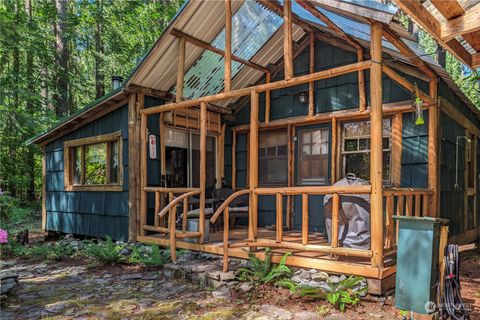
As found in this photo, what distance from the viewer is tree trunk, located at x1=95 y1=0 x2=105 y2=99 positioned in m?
14.4

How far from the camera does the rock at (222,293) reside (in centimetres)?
414

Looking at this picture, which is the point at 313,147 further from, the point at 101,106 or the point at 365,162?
the point at 101,106

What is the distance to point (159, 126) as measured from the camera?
22.0ft

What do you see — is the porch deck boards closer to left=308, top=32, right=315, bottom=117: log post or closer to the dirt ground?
the dirt ground

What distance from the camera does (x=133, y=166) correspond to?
253 inches

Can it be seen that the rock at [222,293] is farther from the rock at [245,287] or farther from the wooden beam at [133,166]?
the wooden beam at [133,166]

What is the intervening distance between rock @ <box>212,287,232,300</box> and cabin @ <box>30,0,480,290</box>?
0.47m

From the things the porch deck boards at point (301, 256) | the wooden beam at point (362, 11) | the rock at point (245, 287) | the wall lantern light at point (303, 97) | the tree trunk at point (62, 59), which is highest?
the tree trunk at point (62, 59)

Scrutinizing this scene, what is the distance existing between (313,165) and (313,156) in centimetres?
18

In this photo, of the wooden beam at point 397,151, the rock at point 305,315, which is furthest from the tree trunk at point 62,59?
the rock at point 305,315

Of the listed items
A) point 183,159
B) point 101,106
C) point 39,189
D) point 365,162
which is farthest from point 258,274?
point 39,189

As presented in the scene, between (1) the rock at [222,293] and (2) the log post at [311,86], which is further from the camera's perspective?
(2) the log post at [311,86]

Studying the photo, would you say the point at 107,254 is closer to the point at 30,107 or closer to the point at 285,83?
the point at 285,83

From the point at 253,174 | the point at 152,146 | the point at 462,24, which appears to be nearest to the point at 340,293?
the point at 253,174
